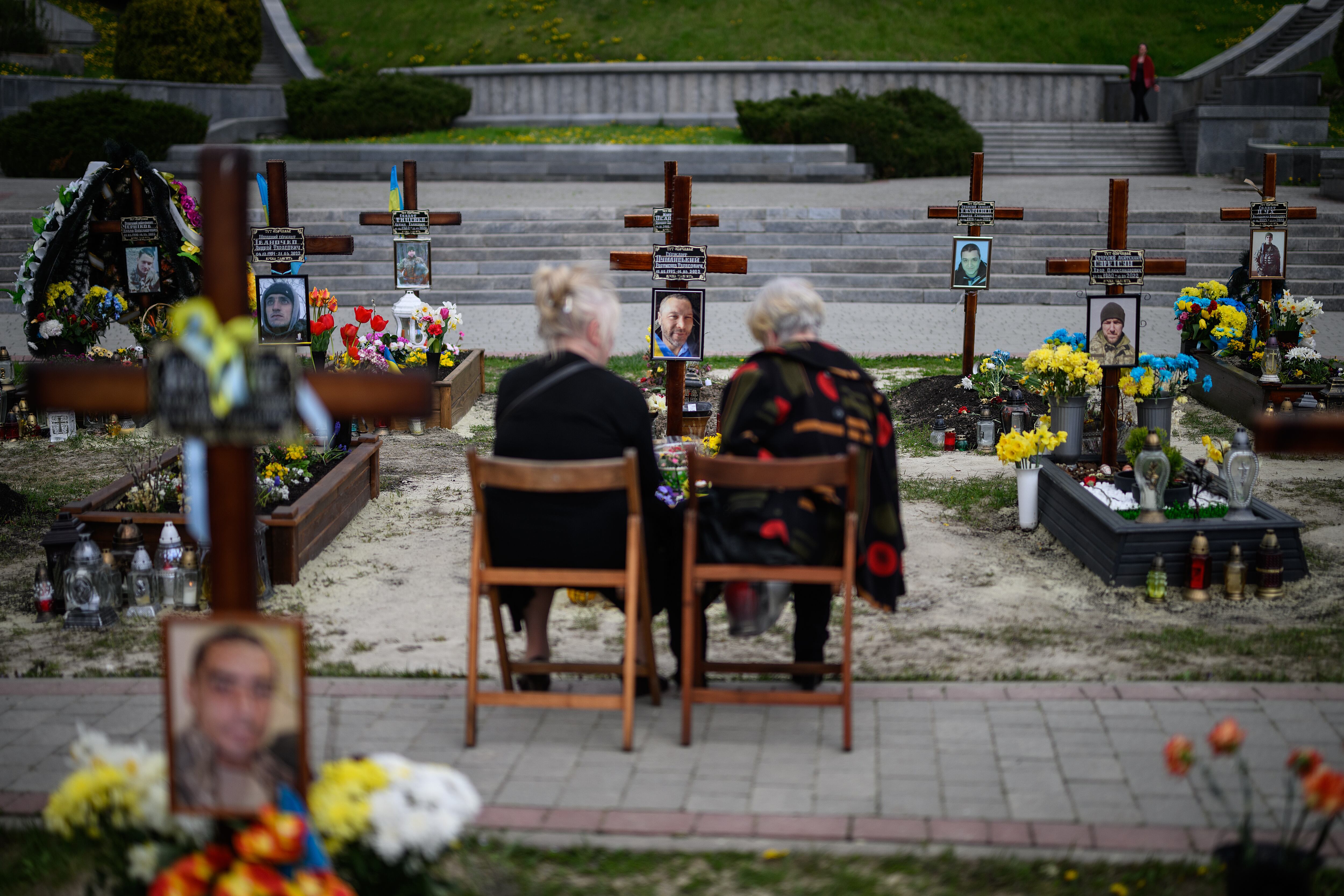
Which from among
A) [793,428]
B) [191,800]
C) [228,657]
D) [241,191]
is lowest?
[191,800]

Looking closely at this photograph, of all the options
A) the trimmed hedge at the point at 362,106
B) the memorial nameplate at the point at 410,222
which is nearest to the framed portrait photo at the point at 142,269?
the memorial nameplate at the point at 410,222

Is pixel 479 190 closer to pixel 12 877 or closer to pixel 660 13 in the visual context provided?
pixel 660 13

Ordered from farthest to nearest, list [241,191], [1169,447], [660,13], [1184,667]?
[660,13] < [1169,447] < [1184,667] < [241,191]

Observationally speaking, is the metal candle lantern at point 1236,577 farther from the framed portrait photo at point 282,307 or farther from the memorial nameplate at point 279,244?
the memorial nameplate at point 279,244

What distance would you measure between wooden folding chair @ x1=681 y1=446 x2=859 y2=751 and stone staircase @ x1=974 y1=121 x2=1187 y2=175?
21536 mm

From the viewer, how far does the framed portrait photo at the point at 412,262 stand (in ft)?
33.4

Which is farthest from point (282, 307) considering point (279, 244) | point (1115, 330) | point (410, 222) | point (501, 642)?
point (1115, 330)

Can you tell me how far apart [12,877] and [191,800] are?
44.6 inches

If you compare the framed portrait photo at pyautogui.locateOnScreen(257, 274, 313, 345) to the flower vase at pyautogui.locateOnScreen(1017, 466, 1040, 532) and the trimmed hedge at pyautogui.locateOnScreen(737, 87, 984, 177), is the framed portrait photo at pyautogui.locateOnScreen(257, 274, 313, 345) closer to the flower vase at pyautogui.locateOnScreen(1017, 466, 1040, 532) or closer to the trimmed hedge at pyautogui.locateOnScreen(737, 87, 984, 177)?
the flower vase at pyautogui.locateOnScreen(1017, 466, 1040, 532)

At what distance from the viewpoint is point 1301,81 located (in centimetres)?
2603

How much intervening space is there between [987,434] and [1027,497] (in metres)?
1.92

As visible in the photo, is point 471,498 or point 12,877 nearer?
point 12,877

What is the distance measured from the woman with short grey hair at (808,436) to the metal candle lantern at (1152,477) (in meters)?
2.34

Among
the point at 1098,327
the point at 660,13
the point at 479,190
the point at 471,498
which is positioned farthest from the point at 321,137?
the point at 1098,327
